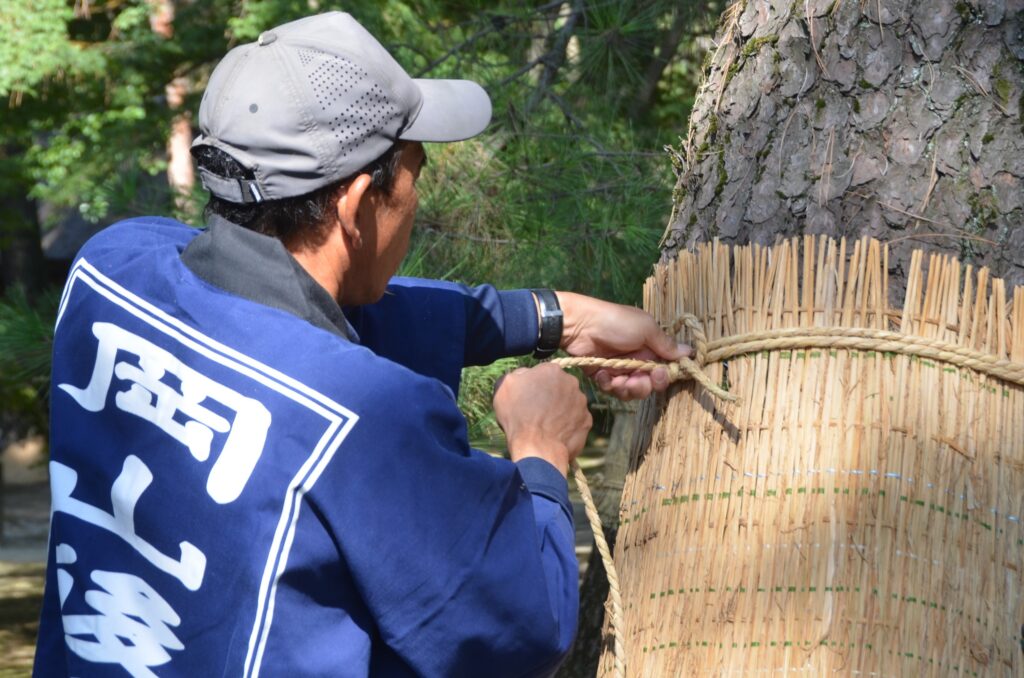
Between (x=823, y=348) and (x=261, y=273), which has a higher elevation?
(x=261, y=273)

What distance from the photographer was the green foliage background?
10.1ft

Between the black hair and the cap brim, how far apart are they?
0.05m

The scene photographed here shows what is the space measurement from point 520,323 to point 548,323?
5 cm

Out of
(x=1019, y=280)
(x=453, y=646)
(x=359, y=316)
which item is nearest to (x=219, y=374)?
(x=453, y=646)

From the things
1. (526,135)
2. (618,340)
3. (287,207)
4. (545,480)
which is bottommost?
(545,480)

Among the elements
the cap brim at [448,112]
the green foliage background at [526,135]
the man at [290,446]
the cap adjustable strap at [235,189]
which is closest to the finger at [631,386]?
the man at [290,446]

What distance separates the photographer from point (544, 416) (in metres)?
1.50

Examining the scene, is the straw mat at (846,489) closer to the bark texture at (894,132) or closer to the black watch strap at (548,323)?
the bark texture at (894,132)

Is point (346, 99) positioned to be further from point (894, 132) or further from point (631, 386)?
point (894, 132)

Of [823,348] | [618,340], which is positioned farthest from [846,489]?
[618,340]

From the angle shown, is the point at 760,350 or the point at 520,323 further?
the point at 520,323

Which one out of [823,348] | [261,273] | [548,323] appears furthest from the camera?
[548,323]

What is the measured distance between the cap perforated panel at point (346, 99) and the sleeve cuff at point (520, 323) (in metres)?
0.54

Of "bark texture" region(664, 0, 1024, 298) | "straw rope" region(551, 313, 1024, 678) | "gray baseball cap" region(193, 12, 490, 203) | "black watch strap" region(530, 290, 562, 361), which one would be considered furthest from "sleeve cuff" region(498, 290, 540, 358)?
"gray baseball cap" region(193, 12, 490, 203)
